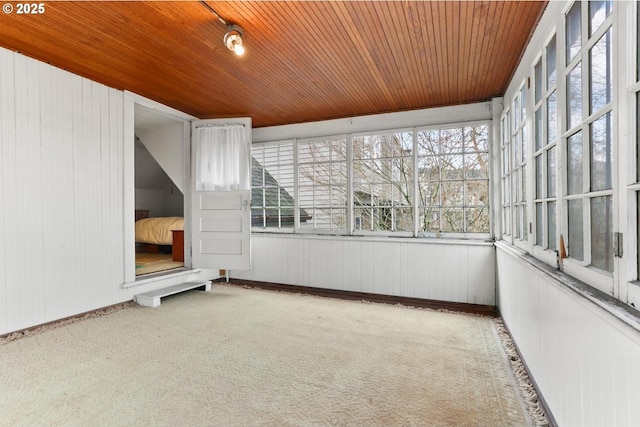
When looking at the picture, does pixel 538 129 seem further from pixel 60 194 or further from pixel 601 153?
pixel 60 194

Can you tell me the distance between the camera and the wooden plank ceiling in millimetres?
2158

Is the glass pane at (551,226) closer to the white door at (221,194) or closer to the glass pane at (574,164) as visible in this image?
the glass pane at (574,164)

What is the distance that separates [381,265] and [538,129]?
2.41 metres

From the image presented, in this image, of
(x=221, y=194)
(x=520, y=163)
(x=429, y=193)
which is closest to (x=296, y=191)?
(x=221, y=194)

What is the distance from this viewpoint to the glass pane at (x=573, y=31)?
152 centimetres

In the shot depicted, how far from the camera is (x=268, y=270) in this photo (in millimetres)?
4871

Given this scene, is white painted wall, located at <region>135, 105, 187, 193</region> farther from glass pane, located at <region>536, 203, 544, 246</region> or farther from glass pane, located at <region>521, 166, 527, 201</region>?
glass pane, located at <region>536, 203, 544, 246</region>

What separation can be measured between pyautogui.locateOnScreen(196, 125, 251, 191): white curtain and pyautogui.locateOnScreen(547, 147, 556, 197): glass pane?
11.1 ft

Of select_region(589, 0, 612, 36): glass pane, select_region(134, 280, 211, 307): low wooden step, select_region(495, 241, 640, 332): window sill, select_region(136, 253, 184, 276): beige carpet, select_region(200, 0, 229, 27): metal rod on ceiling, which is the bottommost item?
select_region(134, 280, 211, 307): low wooden step

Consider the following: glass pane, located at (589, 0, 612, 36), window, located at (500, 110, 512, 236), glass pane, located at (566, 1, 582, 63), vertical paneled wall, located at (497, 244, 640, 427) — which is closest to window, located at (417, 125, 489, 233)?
window, located at (500, 110, 512, 236)

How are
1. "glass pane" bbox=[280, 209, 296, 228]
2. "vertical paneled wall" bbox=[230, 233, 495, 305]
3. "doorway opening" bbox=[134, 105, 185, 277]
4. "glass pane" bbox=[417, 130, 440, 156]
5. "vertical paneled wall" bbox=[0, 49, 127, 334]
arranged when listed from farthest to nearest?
1. "glass pane" bbox=[280, 209, 296, 228]
2. "doorway opening" bbox=[134, 105, 185, 277]
3. "glass pane" bbox=[417, 130, 440, 156]
4. "vertical paneled wall" bbox=[230, 233, 495, 305]
5. "vertical paneled wall" bbox=[0, 49, 127, 334]

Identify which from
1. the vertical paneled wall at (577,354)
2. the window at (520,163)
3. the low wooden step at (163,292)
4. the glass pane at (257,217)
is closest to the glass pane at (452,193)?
the window at (520,163)

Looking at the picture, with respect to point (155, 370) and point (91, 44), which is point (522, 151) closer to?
point (155, 370)

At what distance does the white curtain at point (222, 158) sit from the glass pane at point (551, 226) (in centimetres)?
340
